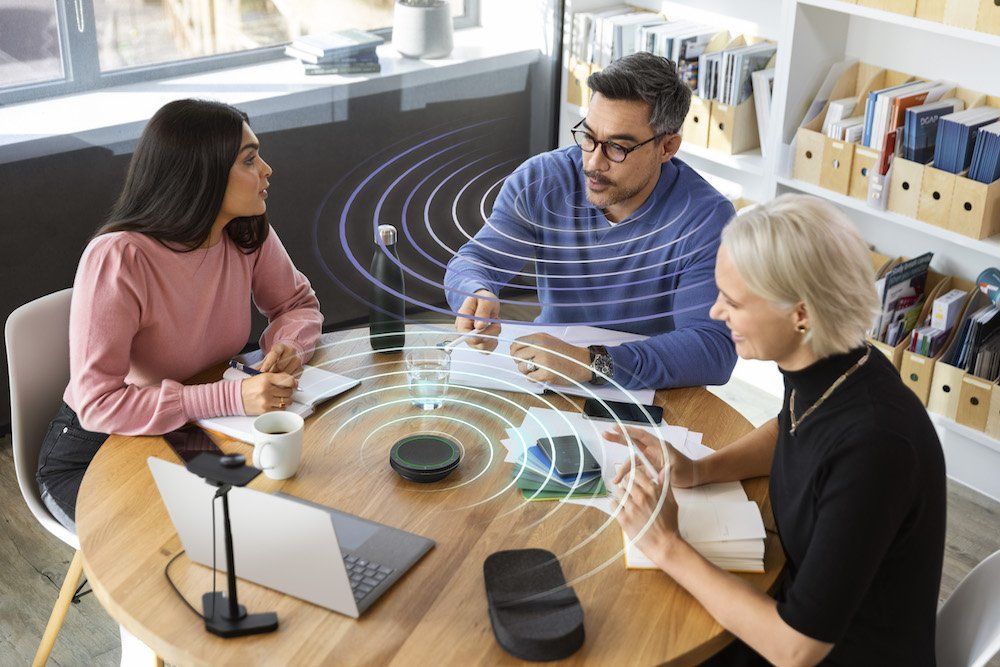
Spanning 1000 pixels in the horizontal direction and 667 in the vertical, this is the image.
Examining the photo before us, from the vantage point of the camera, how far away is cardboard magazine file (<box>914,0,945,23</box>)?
2977 millimetres

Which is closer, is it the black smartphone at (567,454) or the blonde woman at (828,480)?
the blonde woman at (828,480)

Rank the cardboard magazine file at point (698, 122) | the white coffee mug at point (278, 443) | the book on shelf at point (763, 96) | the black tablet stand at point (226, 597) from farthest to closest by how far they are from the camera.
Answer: the cardboard magazine file at point (698, 122) → the book on shelf at point (763, 96) → the white coffee mug at point (278, 443) → the black tablet stand at point (226, 597)

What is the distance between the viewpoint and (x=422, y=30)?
4062 mm

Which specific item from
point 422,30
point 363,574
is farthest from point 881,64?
point 363,574

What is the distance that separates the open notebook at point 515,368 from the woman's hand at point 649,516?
38cm

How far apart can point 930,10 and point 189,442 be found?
2.33 m

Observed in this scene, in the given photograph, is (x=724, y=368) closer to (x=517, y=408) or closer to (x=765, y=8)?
(x=517, y=408)

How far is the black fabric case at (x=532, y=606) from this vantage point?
1438 millimetres

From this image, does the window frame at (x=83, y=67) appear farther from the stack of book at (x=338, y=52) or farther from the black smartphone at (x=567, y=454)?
the black smartphone at (x=567, y=454)

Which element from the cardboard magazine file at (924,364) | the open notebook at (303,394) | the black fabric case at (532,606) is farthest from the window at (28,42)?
the cardboard magazine file at (924,364)

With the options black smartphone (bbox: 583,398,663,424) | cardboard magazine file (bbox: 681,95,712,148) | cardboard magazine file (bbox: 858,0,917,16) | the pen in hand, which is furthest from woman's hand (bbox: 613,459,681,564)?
cardboard magazine file (bbox: 681,95,712,148)

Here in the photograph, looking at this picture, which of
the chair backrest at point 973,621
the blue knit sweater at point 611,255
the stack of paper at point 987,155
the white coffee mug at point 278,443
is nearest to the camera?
the chair backrest at point 973,621

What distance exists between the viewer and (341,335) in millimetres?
2379

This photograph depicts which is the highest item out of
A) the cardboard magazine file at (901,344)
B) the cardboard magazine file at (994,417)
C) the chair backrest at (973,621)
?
the chair backrest at (973,621)
